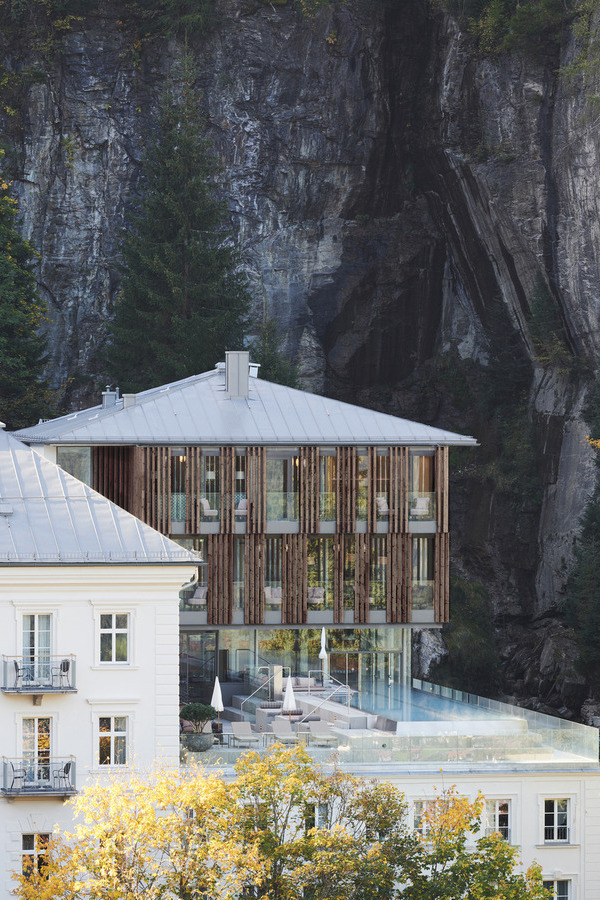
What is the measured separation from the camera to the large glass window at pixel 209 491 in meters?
56.5

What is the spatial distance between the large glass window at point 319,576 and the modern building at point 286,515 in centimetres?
3

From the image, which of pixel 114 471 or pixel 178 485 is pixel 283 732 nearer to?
pixel 178 485

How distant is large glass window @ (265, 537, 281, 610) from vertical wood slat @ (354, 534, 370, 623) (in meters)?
2.53

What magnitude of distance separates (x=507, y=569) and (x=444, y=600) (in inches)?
934

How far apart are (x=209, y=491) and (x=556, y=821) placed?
17189 millimetres

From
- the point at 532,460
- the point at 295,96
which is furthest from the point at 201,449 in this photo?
the point at 295,96

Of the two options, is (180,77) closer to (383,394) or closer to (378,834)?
(383,394)

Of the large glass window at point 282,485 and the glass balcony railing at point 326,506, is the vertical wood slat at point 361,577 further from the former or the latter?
the large glass window at point 282,485

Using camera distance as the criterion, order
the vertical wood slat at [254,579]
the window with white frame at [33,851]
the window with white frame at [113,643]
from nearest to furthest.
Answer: the window with white frame at [33,851] < the window with white frame at [113,643] < the vertical wood slat at [254,579]

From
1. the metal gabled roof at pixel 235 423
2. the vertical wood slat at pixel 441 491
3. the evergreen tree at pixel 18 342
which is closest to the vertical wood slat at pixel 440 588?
the vertical wood slat at pixel 441 491

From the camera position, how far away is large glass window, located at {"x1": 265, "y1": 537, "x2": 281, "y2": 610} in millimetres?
56719

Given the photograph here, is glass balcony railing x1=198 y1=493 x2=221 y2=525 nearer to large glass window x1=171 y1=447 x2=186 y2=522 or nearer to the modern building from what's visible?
the modern building

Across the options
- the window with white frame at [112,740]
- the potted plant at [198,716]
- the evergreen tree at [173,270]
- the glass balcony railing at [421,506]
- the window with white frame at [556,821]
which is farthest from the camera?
the evergreen tree at [173,270]

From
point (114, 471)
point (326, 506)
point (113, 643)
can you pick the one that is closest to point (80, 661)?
point (113, 643)
